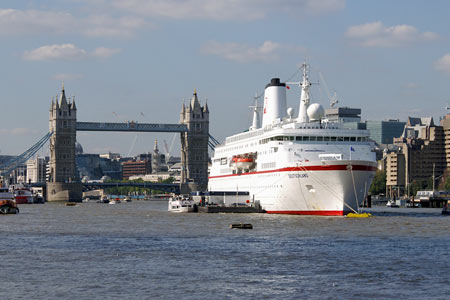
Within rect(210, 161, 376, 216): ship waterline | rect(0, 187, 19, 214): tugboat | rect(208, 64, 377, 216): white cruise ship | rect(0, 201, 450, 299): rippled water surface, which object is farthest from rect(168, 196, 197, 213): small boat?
rect(0, 201, 450, 299): rippled water surface

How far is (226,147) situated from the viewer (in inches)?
5074

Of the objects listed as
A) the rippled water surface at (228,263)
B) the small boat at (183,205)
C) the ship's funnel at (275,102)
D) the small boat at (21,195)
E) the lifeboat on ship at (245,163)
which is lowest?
the rippled water surface at (228,263)

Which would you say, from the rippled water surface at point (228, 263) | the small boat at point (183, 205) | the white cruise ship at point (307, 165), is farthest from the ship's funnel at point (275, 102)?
the rippled water surface at point (228, 263)

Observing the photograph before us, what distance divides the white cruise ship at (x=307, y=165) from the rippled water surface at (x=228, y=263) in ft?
49.6

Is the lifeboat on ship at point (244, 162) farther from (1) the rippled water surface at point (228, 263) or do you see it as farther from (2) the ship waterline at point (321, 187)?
(1) the rippled water surface at point (228, 263)

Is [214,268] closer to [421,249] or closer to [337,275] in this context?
[337,275]

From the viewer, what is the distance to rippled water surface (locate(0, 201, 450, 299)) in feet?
131

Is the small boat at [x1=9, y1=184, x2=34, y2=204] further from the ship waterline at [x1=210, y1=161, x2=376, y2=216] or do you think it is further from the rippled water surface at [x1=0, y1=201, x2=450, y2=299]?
the rippled water surface at [x1=0, y1=201, x2=450, y2=299]

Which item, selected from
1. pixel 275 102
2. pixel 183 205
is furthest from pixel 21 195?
pixel 275 102

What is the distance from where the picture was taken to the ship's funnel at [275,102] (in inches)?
4604

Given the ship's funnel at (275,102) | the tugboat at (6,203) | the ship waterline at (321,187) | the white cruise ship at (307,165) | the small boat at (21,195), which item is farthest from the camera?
the small boat at (21,195)

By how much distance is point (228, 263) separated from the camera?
49562 mm

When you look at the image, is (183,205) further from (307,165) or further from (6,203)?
(307,165)

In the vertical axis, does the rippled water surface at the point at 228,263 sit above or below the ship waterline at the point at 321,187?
below
